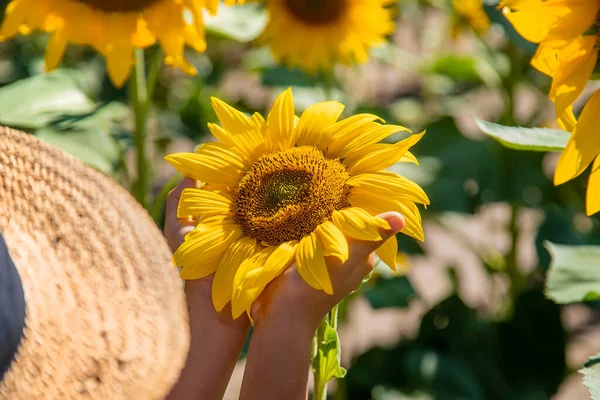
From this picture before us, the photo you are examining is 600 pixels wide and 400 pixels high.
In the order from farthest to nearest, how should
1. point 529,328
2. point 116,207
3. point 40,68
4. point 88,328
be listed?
point 40,68 → point 529,328 → point 116,207 → point 88,328

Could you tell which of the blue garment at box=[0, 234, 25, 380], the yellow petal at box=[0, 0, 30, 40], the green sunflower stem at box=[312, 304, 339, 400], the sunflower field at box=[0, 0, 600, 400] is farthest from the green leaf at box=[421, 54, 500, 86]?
the blue garment at box=[0, 234, 25, 380]

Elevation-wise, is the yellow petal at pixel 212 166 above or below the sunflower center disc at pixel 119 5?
above

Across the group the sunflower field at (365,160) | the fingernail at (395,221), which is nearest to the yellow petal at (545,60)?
the sunflower field at (365,160)

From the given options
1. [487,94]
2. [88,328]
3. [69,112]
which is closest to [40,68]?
[69,112]

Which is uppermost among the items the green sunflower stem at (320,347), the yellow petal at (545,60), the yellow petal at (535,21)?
the yellow petal at (535,21)

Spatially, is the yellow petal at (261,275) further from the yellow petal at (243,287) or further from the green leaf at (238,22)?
the green leaf at (238,22)

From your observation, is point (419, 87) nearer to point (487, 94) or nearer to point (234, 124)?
point (487, 94)
